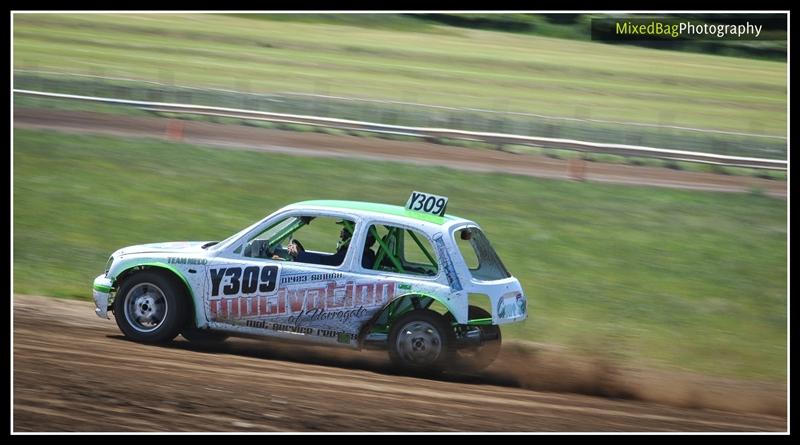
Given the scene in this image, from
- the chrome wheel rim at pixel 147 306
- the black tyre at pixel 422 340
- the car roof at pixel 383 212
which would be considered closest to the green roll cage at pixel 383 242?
the car roof at pixel 383 212

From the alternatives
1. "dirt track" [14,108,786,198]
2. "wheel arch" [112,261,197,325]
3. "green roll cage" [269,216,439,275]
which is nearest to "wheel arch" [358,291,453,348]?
"green roll cage" [269,216,439,275]

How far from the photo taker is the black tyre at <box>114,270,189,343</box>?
373 inches

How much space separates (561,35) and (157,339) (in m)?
10.7

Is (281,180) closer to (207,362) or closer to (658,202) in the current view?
(658,202)

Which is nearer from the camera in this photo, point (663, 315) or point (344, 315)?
point (344, 315)

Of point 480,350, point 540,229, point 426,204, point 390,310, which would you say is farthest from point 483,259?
point 540,229

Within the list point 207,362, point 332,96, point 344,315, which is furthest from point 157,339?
point 332,96

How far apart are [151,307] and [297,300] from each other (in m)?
1.47

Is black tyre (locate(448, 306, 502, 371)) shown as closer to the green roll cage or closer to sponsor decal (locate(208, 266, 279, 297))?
the green roll cage

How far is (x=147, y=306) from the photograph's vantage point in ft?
31.4

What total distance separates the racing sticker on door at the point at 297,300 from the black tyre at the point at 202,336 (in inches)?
8.6

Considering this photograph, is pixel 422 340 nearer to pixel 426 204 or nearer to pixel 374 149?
pixel 426 204

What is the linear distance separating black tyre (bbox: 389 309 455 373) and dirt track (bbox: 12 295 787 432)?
0.71ft

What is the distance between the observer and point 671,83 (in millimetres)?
20516
